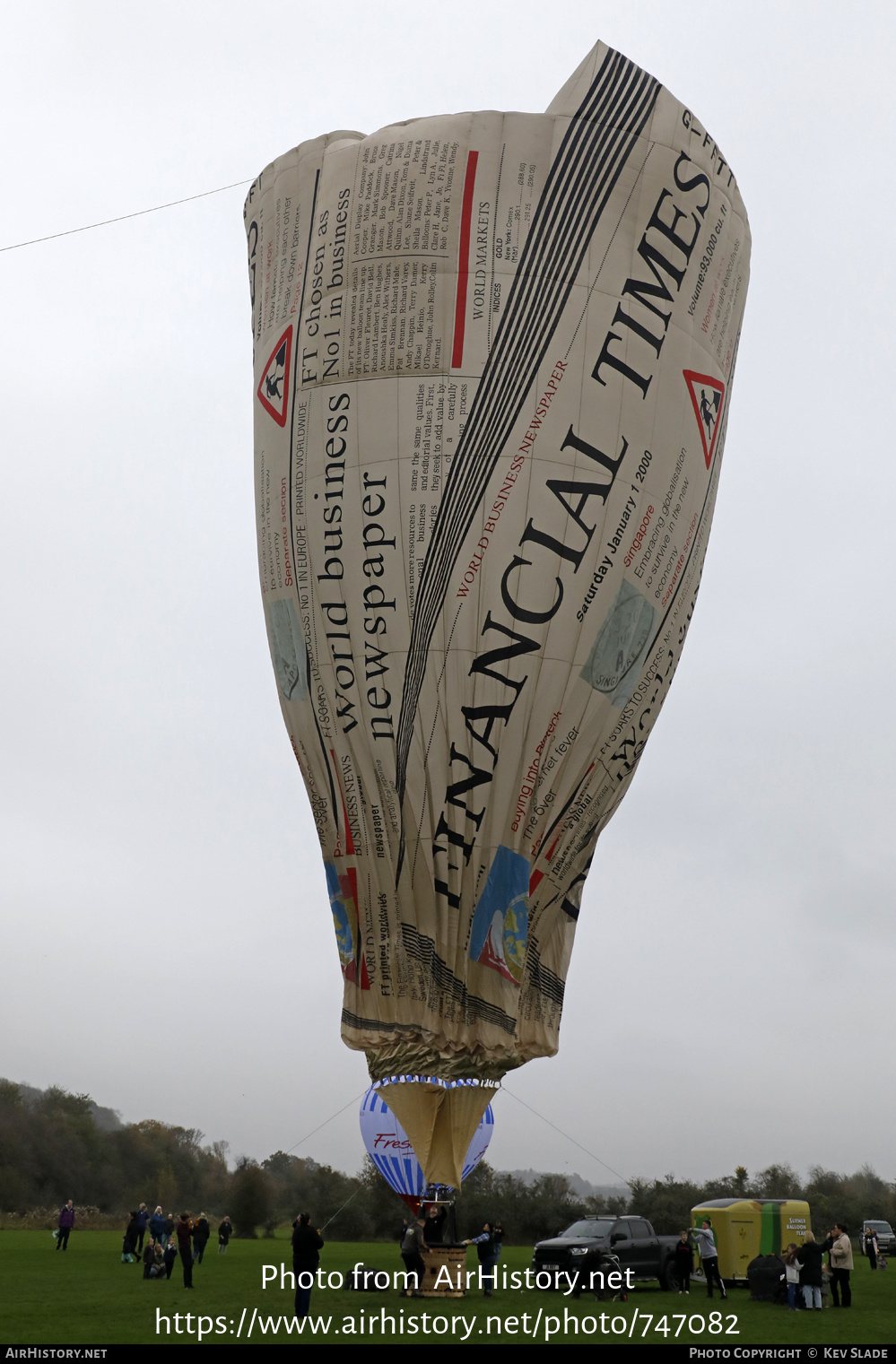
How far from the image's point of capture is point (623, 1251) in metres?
15.1

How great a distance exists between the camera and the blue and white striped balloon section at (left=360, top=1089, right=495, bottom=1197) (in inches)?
650

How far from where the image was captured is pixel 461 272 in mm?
11531

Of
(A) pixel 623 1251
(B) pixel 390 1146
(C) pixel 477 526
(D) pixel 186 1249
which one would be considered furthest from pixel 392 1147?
A: (C) pixel 477 526

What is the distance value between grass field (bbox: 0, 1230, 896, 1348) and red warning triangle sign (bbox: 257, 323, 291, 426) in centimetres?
810

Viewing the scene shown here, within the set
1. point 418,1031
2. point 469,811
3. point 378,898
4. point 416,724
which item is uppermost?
point 416,724

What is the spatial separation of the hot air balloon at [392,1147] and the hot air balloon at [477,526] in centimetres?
441

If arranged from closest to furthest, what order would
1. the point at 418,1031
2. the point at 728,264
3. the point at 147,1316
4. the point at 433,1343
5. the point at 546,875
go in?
the point at 433,1343 → the point at 147,1316 → the point at 418,1031 → the point at 546,875 → the point at 728,264

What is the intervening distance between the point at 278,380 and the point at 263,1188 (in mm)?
29961

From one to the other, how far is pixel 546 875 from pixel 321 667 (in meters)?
2.91

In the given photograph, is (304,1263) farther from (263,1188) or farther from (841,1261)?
(263,1188)

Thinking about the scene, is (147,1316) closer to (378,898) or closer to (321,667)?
(378,898)

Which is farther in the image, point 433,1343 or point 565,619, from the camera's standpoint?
point 565,619

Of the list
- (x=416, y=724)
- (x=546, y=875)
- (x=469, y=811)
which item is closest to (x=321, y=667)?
(x=416, y=724)

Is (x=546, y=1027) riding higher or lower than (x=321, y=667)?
lower
